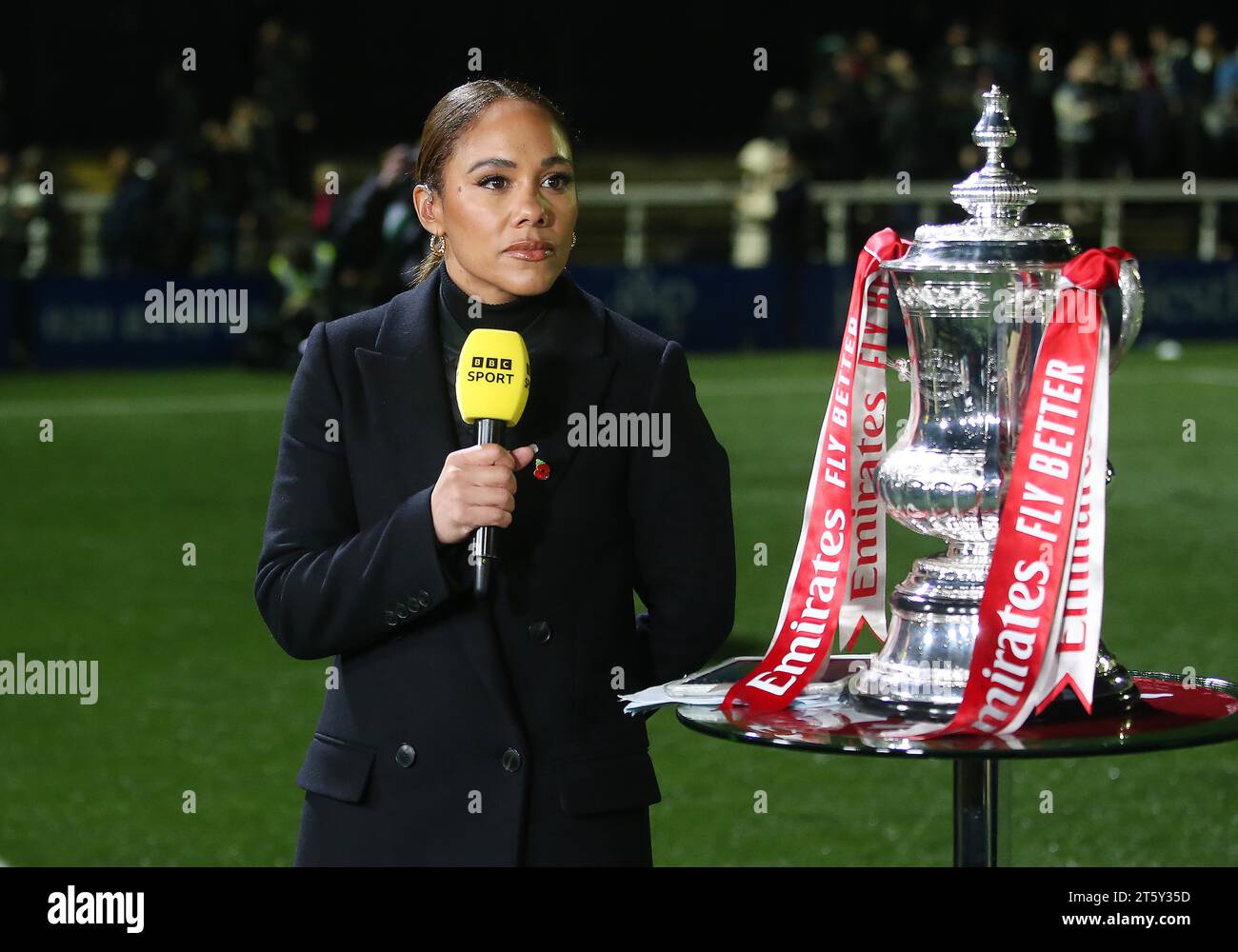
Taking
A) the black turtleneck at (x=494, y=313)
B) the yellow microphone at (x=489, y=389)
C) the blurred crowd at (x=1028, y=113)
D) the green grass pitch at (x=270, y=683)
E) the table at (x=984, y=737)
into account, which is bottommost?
the green grass pitch at (x=270, y=683)

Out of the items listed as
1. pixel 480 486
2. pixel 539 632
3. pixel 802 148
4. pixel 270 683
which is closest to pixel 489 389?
pixel 480 486

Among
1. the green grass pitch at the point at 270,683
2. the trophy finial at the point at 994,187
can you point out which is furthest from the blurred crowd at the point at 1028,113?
the trophy finial at the point at 994,187

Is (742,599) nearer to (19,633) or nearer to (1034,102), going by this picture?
(19,633)

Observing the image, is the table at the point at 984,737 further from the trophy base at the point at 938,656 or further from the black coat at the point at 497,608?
the black coat at the point at 497,608

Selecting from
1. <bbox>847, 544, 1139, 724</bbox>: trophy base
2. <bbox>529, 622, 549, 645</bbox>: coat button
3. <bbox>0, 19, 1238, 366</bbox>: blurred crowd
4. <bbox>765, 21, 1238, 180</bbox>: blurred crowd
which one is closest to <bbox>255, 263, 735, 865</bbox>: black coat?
<bbox>529, 622, 549, 645</bbox>: coat button

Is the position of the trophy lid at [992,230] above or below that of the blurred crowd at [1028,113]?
below

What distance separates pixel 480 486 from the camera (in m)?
2.52

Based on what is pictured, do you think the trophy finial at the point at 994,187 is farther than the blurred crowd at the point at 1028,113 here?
No

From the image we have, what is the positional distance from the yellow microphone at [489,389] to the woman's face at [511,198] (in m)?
0.14

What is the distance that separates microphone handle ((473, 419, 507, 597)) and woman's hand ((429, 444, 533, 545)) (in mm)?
19

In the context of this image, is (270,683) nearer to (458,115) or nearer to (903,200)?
(458,115)

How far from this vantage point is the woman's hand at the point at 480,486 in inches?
98.8

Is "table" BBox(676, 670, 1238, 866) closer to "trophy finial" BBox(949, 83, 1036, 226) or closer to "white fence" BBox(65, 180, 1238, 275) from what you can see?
"trophy finial" BBox(949, 83, 1036, 226)

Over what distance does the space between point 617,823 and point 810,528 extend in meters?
0.46
